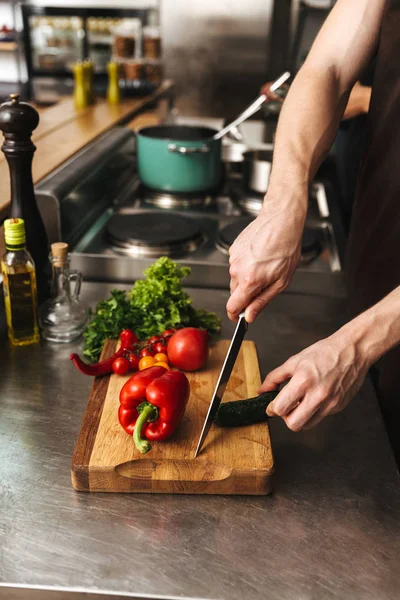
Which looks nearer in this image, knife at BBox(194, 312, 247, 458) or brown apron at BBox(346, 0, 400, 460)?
knife at BBox(194, 312, 247, 458)

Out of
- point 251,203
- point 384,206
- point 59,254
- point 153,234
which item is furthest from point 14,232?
point 251,203

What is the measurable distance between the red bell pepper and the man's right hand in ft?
0.53

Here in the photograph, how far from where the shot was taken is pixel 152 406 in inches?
36.9

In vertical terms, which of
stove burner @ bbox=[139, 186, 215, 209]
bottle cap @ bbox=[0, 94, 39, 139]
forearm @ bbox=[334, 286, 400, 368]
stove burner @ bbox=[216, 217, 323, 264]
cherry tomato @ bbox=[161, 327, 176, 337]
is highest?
bottle cap @ bbox=[0, 94, 39, 139]

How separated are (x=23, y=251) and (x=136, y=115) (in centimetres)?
173

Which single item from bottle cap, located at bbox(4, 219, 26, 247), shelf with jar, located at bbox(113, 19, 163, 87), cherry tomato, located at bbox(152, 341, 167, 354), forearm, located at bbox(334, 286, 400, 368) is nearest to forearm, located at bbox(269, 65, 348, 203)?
forearm, located at bbox(334, 286, 400, 368)

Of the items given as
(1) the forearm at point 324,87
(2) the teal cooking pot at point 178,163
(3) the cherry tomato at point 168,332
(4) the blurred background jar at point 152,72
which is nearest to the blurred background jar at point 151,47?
(4) the blurred background jar at point 152,72

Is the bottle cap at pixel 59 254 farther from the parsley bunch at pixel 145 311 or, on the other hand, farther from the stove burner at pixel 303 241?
the stove burner at pixel 303 241

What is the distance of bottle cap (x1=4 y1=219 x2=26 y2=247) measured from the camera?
3.81 feet

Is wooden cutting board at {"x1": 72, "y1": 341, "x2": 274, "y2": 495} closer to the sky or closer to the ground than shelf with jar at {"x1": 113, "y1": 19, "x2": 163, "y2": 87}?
closer to the ground

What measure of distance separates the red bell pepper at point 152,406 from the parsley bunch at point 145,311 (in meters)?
0.27

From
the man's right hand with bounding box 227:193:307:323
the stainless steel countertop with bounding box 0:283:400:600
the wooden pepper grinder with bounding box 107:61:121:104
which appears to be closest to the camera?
the stainless steel countertop with bounding box 0:283:400:600

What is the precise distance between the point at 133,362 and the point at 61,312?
282mm

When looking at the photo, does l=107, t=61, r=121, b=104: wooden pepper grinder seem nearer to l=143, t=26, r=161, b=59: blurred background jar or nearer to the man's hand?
l=143, t=26, r=161, b=59: blurred background jar
